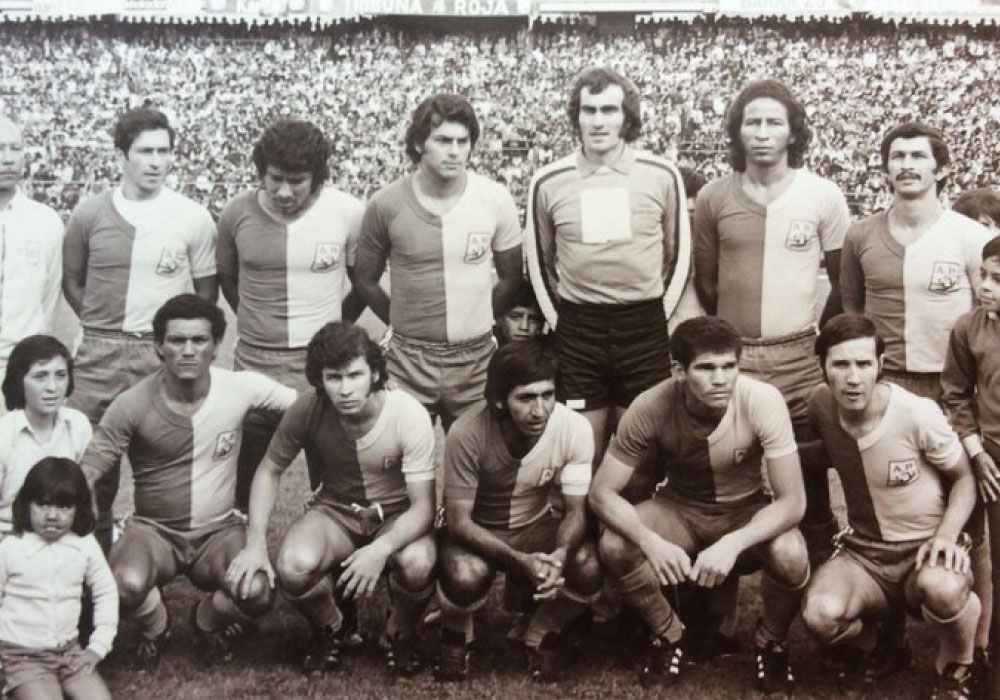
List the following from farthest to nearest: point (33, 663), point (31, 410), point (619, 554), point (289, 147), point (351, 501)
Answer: point (289, 147), point (351, 501), point (31, 410), point (619, 554), point (33, 663)

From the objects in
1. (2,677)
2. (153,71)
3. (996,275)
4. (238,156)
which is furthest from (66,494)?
(153,71)

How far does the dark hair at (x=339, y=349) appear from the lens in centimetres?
374

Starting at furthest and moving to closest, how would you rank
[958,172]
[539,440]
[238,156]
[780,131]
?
[238,156]
[958,172]
[780,131]
[539,440]

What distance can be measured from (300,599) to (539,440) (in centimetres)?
104

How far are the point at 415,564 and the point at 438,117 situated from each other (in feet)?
5.97

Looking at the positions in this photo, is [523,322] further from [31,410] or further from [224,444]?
[31,410]

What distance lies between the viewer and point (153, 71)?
67.5ft

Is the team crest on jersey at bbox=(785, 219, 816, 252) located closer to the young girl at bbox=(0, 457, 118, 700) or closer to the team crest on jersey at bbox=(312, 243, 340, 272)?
the team crest on jersey at bbox=(312, 243, 340, 272)

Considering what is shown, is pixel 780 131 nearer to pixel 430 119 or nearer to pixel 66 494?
pixel 430 119

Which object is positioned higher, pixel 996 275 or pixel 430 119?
pixel 430 119

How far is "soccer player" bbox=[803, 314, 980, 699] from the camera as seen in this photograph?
140 inches

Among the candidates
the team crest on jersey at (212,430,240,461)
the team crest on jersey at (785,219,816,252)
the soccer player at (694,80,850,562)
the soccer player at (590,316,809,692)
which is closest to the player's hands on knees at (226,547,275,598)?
the team crest on jersey at (212,430,240,461)

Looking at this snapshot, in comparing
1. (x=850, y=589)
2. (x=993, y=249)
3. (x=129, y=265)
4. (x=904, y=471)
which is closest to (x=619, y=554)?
(x=850, y=589)

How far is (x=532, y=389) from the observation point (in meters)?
3.72
